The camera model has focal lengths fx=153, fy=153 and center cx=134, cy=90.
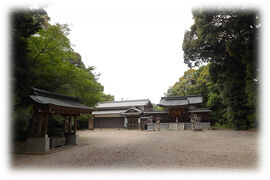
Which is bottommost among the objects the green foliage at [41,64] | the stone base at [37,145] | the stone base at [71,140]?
the stone base at [71,140]

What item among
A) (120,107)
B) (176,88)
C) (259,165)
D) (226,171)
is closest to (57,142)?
(226,171)

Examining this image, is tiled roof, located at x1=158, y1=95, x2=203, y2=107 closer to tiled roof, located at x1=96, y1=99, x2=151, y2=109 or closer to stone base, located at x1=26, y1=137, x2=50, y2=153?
tiled roof, located at x1=96, y1=99, x2=151, y2=109

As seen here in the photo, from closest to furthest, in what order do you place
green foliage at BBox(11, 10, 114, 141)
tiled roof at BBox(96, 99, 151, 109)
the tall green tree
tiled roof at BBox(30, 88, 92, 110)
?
green foliage at BBox(11, 10, 114, 141)
tiled roof at BBox(30, 88, 92, 110)
the tall green tree
tiled roof at BBox(96, 99, 151, 109)

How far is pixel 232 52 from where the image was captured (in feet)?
45.2

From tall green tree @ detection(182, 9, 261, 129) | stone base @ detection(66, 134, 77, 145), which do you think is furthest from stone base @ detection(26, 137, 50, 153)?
tall green tree @ detection(182, 9, 261, 129)

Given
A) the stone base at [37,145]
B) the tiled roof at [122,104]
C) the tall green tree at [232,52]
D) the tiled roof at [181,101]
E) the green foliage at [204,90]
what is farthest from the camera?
the tiled roof at [122,104]

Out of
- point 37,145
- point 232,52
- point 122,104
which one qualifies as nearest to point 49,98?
point 37,145

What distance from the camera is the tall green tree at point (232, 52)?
12.2 metres

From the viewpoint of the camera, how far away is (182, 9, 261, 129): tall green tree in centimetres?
1216

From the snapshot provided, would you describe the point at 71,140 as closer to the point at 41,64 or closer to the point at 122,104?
the point at 41,64

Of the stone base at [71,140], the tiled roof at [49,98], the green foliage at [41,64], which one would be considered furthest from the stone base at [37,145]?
the stone base at [71,140]

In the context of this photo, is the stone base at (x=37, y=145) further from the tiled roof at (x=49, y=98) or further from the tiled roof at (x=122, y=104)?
the tiled roof at (x=122, y=104)

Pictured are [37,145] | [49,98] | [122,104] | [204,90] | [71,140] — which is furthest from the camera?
[122,104]
